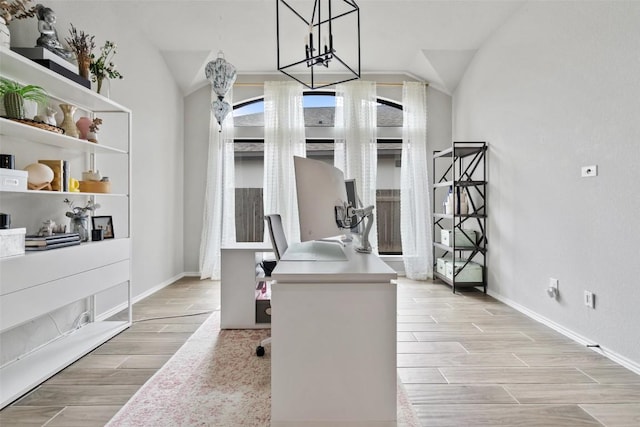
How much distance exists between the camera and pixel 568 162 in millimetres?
2529

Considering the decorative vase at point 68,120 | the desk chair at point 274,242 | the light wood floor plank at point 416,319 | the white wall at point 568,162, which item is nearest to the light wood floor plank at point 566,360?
the white wall at point 568,162

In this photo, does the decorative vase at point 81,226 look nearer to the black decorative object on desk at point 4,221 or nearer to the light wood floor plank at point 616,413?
the black decorative object on desk at point 4,221

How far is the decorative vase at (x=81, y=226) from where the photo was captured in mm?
2371

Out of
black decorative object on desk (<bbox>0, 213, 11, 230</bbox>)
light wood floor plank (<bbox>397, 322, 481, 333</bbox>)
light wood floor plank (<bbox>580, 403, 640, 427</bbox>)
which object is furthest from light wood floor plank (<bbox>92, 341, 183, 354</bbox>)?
light wood floor plank (<bbox>580, 403, 640, 427</bbox>)

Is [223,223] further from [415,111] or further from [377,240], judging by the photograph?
[415,111]

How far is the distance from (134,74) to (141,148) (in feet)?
2.42

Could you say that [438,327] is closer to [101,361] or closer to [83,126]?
[101,361]

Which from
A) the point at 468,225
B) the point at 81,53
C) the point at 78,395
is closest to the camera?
the point at 78,395

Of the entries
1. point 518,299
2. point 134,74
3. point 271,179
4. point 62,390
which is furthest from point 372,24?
point 62,390

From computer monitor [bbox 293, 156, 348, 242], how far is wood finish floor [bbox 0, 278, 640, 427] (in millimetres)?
991

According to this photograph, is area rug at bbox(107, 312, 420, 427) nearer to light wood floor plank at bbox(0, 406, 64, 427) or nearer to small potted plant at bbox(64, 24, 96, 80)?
light wood floor plank at bbox(0, 406, 64, 427)

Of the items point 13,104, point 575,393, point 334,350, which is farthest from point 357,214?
point 13,104

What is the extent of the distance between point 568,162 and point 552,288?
999mm

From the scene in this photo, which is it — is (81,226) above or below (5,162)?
below
